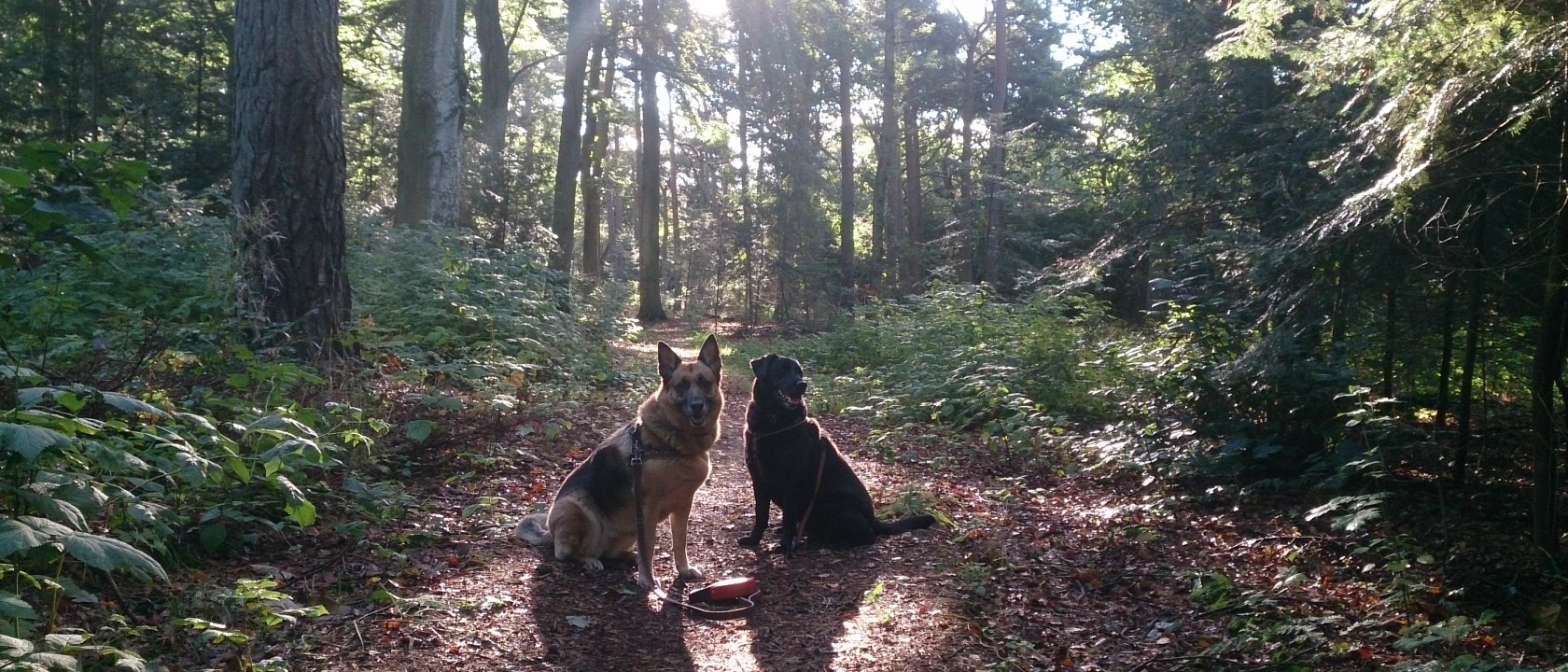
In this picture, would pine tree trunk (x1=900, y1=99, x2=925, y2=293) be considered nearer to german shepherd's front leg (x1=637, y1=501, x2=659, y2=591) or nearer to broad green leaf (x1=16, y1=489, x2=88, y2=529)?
german shepherd's front leg (x1=637, y1=501, x2=659, y2=591)

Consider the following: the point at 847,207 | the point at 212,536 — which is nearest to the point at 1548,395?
the point at 212,536

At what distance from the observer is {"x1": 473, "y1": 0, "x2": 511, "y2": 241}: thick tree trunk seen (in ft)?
71.3

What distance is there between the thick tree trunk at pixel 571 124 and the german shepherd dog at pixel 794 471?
16888 mm

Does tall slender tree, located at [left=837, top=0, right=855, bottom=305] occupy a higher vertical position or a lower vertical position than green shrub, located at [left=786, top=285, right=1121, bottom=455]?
higher

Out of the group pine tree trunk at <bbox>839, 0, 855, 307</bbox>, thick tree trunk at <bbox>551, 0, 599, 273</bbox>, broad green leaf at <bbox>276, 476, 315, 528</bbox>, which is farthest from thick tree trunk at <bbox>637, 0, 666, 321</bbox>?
broad green leaf at <bbox>276, 476, 315, 528</bbox>

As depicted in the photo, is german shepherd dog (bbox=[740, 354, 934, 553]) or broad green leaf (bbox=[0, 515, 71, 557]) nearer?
broad green leaf (bbox=[0, 515, 71, 557])

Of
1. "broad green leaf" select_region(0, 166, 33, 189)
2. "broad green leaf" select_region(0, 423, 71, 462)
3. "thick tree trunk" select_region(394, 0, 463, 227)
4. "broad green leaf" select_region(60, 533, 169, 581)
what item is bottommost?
"broad green leaf" select_region(60, 533, 169, 581)

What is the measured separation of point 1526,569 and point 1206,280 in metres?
4.75

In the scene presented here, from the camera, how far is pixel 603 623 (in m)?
5.29

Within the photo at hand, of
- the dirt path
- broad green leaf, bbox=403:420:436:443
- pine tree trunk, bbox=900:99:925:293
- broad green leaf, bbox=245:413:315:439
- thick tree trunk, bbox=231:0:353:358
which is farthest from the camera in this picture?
pine tree trunk, bbox=900:99:925:293

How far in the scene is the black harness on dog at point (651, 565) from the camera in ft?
18.1

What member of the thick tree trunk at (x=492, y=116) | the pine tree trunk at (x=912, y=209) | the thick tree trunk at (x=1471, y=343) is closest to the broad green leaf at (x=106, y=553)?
the thick tree trunk at (x=1471, y=343)

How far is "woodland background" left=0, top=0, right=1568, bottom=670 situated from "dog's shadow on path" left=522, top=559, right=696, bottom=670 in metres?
1.12

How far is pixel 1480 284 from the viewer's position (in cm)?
589
